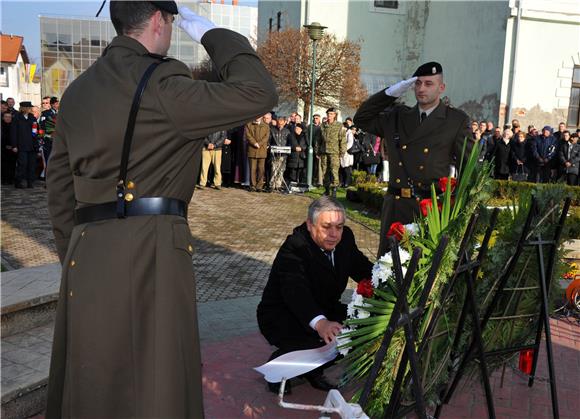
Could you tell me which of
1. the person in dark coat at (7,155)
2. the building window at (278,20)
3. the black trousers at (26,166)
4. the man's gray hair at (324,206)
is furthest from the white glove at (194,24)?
the building window at (278,20)

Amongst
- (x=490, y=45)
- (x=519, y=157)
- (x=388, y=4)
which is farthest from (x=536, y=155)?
(x=388, y=4)

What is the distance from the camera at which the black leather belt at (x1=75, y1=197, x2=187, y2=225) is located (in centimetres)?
218

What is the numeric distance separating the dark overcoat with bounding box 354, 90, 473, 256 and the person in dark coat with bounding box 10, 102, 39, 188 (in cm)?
1066

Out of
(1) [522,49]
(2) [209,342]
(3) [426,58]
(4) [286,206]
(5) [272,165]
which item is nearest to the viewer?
(2) [209,342]

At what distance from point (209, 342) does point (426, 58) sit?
2738 cm

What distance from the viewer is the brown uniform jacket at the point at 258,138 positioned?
47.4 feet

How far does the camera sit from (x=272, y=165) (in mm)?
15078

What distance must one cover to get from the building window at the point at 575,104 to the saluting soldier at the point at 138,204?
23.2m

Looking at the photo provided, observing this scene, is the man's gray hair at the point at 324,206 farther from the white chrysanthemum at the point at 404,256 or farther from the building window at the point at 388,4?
the building window at the point at 388,4

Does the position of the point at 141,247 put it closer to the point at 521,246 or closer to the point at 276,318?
the point at 521,246

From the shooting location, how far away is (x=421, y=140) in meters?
4.70

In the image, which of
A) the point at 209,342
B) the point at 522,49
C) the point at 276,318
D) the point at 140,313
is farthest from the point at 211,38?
the point at 522,49

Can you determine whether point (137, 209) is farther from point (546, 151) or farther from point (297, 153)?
point (546, 151)

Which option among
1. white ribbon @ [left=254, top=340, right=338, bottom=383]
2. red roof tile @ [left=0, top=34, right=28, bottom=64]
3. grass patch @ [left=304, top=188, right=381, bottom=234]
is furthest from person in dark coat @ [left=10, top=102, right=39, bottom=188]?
red roof tile @ [left=0, top=34, right=28, bottom=64]
